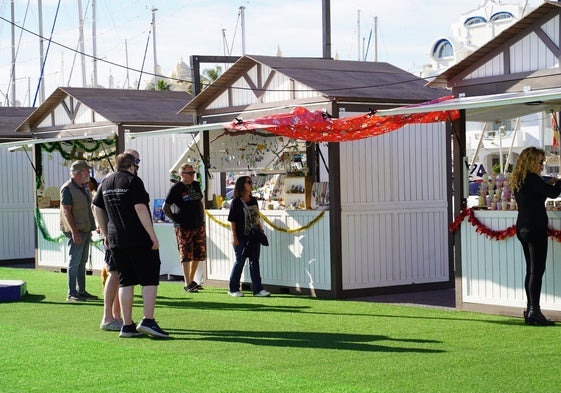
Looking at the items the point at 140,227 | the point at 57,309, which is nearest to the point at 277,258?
the point at 57,309

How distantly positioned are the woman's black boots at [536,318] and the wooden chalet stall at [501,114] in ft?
1.20

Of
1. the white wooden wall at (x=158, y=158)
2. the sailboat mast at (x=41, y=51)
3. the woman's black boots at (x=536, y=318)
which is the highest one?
the sailboat mast at (x=41, y=51)

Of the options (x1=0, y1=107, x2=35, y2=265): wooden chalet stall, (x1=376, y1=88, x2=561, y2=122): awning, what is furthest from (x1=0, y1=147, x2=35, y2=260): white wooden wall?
(x1=376, y1=88, x2=561, y2=122): awning

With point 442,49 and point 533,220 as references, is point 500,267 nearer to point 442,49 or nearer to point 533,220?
point 533,220

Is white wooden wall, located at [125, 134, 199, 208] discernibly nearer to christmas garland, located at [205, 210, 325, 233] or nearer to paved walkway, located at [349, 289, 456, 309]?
christmas garland, located at [205, 210, 325, 233]

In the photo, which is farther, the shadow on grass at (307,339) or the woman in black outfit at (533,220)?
the woman in black outfit at (533,220)

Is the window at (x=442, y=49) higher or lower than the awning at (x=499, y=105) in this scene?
higher

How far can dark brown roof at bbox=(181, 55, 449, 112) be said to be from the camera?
14492mm

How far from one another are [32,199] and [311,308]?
11307 mm

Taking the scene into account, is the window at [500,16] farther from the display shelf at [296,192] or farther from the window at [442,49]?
the display shelf at [296,192]

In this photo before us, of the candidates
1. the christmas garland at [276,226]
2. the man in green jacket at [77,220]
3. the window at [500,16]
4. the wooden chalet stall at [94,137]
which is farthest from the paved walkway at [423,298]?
the window at [500,16]

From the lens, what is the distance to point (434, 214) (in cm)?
1523

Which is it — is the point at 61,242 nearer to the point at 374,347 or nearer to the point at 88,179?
the point at 88,179

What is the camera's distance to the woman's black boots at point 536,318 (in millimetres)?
11031
